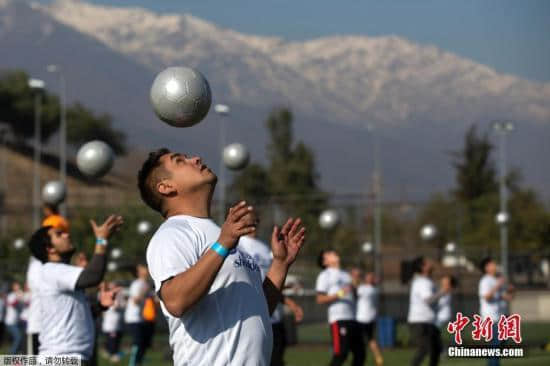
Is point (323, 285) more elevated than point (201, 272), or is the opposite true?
point (323, 285)

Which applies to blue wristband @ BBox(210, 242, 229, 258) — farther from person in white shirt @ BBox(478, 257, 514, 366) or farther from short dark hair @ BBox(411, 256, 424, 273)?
person in white shirt @ BBox(478, 257, 514, 366)

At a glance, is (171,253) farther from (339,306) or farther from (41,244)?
(339,306)

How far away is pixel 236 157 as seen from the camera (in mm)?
15398

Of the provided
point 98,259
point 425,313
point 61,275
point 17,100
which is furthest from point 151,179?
point 17,100

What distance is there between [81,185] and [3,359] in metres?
99.1

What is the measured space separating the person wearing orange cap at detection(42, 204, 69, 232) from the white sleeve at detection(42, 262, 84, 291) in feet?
1.52

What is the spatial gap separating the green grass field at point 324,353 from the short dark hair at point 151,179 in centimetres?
1339

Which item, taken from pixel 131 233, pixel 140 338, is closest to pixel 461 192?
pixel 131 233

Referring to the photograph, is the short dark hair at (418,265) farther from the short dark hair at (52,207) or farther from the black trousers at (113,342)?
the black trousers at (113,342)

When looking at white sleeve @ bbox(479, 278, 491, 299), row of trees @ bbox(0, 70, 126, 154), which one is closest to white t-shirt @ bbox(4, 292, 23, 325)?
white sleeve @ bbox(479, 278, 491, 299)

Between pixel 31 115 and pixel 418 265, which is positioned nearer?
pixel 418 265

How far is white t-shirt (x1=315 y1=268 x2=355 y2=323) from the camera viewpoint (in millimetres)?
14977

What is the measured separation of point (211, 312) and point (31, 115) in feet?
377

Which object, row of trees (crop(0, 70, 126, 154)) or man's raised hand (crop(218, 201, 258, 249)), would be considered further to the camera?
row of trees (crop(0, 70, 126, 154))
